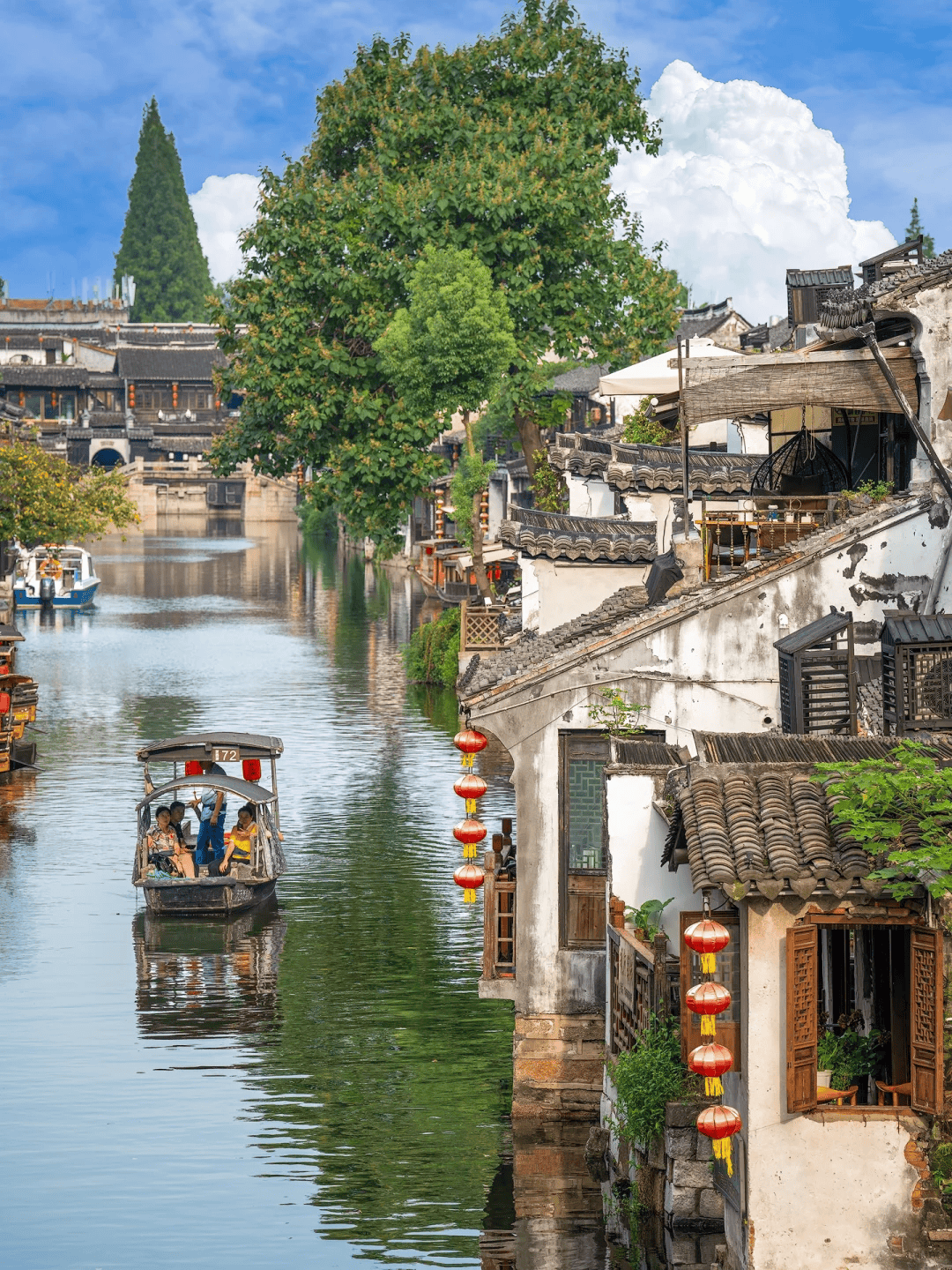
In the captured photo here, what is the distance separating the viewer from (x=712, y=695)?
2027 centimetres

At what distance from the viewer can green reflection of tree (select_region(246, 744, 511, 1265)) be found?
18.9 meters

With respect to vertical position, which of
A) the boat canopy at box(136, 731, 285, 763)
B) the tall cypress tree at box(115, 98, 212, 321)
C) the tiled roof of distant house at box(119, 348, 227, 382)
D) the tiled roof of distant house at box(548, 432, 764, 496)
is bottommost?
the boat canopy at box(136, 731, 285, 763)

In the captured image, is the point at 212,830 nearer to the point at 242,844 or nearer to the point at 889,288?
the point at 242,844

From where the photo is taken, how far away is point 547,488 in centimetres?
4728

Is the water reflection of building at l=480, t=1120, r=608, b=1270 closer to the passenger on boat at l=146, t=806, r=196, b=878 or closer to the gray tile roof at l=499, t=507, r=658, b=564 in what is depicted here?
the passenger on boat at l=146, t=806, r=196, b=878

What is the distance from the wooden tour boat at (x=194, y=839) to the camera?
96.3 feet

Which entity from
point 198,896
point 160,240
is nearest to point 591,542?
point 198,896

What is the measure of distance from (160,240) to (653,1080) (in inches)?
5996

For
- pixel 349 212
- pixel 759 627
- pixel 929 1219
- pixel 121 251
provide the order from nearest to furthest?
pixel 929 1219 < pixel 759 627 < pixel 349 212 < pixel 121 251

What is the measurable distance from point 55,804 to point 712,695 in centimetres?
2138

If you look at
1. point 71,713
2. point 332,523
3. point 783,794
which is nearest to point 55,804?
point 71,713

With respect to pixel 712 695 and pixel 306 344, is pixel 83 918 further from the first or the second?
pixel 306 344

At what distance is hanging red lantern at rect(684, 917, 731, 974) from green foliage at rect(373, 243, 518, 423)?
113 feet

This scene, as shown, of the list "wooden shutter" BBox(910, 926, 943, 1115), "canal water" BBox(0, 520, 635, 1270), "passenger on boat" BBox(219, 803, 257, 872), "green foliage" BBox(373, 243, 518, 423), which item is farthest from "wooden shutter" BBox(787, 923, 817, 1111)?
"green foliage" BBox(373, 243, 518, 423)
